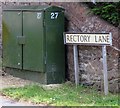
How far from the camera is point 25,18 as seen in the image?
1029 centimetres

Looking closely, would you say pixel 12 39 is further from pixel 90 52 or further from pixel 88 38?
pixel 88 38

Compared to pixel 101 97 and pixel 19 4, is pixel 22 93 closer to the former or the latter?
pixel 101 97

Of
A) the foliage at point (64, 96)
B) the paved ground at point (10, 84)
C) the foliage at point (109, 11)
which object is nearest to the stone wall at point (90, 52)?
the foliage at point (109, 11)

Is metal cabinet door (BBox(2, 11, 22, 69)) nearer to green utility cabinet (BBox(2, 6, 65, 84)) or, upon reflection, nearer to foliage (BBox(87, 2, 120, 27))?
green utility cabinet (BBox(2, 6, 65, 84))

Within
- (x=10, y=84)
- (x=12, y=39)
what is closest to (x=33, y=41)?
(x=12, y=39)

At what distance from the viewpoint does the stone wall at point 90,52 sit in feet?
30.1

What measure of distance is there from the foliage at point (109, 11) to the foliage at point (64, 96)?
1648 mm

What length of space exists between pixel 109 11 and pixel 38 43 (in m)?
1.84

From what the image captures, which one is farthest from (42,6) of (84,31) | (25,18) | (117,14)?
(117,14)

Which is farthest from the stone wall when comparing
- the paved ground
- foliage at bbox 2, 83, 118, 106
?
the paved ground

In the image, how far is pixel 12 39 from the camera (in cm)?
1070

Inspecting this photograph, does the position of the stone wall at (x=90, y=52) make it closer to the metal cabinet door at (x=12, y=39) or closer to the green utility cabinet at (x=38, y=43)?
the green utility cabinet at (x=38, y=43)

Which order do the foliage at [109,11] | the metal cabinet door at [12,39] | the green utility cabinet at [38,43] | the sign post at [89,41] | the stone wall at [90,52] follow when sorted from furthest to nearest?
the metal cabinet door at [12,39] < the green utility cabinet at [38,43] < the foliage at [109,11] < the stone wall at [90,52] < the sign post at [89,41]

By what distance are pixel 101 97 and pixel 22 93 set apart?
5.35 ft
